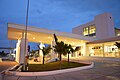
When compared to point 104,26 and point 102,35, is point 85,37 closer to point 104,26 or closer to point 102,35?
point 102,35

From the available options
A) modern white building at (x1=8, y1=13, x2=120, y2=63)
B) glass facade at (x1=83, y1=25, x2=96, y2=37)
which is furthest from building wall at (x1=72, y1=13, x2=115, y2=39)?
glass facade at (x1=83, y1=25, x2=96, y2=37)

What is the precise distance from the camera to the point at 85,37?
3259cm

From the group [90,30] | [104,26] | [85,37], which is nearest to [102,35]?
[104,26]

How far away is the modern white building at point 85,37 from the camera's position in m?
24.2

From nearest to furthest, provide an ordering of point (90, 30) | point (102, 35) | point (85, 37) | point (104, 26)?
point (85, 37)
point (104, 26)
point (102, 35)
point (90, 30)

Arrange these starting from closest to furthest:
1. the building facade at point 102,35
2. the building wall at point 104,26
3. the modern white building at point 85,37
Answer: the modern white building at point 85,37 < the building facade at point 102,35 < the building wall at point 104,26

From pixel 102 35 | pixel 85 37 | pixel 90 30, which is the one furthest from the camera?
pixel 90 30

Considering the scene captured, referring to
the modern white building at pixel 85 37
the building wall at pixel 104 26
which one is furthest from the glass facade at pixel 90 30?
the building wall at pixel 104 26

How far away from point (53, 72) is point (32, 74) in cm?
197

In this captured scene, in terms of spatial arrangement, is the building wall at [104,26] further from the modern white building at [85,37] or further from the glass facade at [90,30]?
the glass facade at [90,30]

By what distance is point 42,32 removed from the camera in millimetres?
24453

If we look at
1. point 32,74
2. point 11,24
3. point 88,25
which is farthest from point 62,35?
point 88,25

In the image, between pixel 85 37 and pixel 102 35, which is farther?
pixel 102 35

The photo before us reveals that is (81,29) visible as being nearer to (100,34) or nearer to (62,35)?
(100,34)
